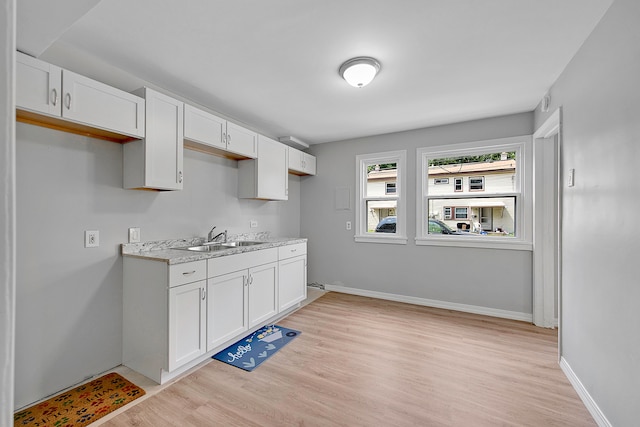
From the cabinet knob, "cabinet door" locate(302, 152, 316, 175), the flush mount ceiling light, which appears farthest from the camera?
"cabinet door" locate(302, 152, 316, 175)

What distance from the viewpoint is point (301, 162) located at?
434 centimetres

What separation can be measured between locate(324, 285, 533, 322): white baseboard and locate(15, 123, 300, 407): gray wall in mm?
2774

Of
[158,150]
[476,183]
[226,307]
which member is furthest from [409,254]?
[158,150]

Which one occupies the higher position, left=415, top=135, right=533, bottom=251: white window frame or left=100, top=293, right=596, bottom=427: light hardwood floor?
left=415, top=135, right=533, bottom=251: white window frame

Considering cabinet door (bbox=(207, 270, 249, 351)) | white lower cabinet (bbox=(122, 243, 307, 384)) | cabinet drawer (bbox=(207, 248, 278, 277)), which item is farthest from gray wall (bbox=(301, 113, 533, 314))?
cabinet door (bbox=(207, 270, 249, 351))

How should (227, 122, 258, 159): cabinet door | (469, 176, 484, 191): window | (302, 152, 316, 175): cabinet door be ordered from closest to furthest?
(227, 122, 258, 159): cabinet door < (469, 176, 484, 191): window < (302, 152, 316, 175): cabinet door

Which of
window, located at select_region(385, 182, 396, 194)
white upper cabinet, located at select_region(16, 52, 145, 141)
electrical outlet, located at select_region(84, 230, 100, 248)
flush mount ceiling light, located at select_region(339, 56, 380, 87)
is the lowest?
electrical outlet, located at select_region(84, 230, 100, 248)

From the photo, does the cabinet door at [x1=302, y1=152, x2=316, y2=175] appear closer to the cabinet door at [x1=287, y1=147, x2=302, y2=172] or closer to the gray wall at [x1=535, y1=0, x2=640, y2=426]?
the cabinet door at [x1=287, y1=147, x2=302, y2=172]

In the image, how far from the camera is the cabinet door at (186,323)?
2.12 metres

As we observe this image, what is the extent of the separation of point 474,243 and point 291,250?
231 centimetres

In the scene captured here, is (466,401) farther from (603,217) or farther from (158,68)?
(158,68)

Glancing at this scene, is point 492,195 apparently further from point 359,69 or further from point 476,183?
point 359,69

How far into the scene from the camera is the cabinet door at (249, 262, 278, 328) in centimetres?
292

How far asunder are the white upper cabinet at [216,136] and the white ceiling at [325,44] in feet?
0.86
